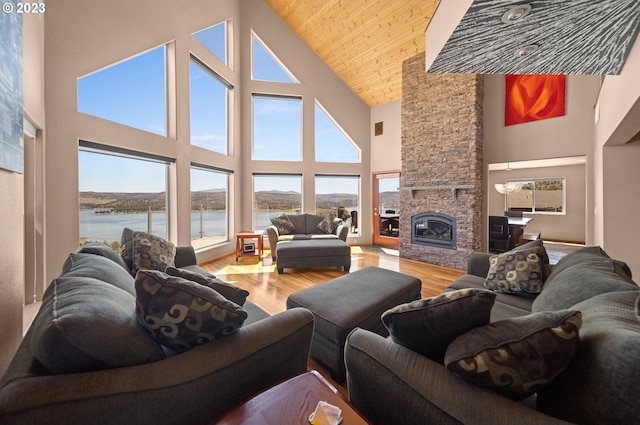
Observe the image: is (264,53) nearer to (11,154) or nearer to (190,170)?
(190,170)

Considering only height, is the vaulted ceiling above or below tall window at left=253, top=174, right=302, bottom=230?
above

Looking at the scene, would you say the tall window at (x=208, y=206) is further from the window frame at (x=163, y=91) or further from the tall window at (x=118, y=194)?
the window frame at (x=163, y=91)

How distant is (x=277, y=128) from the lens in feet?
20.9

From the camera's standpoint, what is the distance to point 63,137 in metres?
2.89

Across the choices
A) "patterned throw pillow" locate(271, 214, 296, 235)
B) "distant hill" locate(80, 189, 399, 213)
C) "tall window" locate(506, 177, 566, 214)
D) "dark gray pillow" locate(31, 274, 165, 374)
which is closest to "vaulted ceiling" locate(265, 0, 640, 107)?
"dark gray pillow" locate(31, 274, 165, 374)

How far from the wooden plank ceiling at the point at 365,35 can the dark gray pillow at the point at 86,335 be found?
544 cm

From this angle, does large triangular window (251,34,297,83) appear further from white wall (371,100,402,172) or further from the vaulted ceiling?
the vaulted ceiling

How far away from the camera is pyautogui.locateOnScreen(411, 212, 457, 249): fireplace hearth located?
493 cm

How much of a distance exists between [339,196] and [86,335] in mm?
6182

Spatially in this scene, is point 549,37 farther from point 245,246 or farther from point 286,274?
point 245,246

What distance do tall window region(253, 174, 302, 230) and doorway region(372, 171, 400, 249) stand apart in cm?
198

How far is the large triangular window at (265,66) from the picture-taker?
20.0ft

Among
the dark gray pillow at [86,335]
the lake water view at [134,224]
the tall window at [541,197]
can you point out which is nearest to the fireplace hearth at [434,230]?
the lake water view at [134,224]

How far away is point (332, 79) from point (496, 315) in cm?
636
